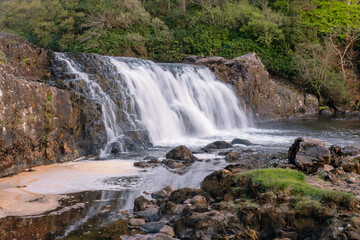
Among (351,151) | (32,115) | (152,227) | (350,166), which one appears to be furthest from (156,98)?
(152,227)

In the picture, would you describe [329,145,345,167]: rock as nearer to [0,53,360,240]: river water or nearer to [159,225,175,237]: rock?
[0,53,360,240]: river water

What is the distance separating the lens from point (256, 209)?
6.48 metres

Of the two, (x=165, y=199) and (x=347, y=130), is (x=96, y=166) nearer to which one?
(x=165, y=199)

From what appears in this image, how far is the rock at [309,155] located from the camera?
997 cm

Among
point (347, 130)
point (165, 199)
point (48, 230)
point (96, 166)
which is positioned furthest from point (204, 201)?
point (347, 130)

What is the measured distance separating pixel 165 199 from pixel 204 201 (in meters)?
0.99

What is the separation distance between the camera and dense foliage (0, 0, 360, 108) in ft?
100

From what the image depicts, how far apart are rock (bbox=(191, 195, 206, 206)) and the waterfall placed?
267 inches

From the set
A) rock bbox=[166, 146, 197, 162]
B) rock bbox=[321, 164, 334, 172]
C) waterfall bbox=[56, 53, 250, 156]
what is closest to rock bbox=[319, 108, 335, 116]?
waterfall bbox=[56, 53, 250, 156]

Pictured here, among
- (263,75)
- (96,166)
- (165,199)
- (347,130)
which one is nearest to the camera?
(165,199)

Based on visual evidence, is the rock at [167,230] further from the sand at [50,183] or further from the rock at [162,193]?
the sand at [50,183]

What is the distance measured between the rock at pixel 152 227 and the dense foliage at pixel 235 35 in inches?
959

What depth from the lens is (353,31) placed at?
3316 centimetres

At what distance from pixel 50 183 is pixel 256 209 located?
554 cm
